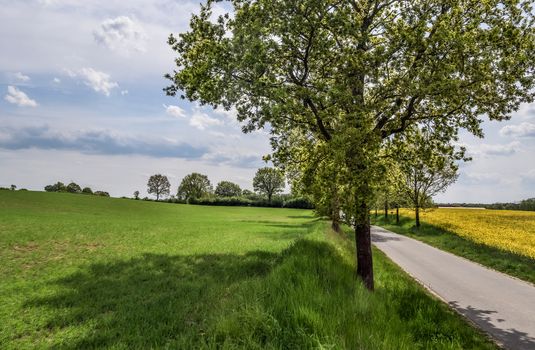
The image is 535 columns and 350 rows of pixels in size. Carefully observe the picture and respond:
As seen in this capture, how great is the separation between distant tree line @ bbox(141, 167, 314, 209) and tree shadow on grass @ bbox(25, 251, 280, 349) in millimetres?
100198

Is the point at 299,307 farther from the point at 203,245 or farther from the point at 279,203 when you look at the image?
the point at 279,203

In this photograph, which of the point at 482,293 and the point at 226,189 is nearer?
the point at 482,293

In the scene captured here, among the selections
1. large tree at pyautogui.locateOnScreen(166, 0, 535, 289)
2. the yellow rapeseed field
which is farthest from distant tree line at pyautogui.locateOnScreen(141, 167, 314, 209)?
large tree at pyautogui.locateOnScreen(166, 0, 535, 289)

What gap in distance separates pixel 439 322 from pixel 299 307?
574 centimetres

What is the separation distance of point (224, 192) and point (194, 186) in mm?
25955

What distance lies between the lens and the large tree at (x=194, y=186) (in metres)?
152

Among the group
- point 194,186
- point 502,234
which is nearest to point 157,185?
point 194,186

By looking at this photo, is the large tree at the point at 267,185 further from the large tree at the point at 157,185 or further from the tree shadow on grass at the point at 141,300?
the tree shadow on grass at the point at 141,300

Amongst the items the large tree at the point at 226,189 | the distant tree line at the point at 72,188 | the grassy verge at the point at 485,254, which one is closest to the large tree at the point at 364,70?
the grassy verge at the point at 485,254

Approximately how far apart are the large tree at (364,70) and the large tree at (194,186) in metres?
139

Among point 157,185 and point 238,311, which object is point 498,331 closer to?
point 238,311

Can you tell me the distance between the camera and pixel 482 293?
1486 centimetres

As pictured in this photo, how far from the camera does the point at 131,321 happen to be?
8836mm

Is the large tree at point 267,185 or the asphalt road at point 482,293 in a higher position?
the large tree at point 267,185
